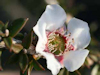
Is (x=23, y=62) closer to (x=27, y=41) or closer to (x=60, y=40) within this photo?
(x=27, y=41)

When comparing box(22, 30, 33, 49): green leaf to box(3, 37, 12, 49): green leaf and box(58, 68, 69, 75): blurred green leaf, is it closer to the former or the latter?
box(3, 37, 12, 49): green leaf

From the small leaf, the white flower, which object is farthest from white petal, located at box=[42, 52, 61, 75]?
the small leaf

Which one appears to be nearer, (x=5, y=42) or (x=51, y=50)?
(x=5, y=42)

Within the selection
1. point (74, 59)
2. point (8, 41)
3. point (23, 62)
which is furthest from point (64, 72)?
point (8, 41)

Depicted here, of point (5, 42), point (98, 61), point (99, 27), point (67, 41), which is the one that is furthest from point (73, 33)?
point (99, 27)

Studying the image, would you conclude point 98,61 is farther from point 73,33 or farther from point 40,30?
point 40,30

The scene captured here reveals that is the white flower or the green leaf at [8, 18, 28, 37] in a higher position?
the green leaf at [8, 18, 28, 37]
